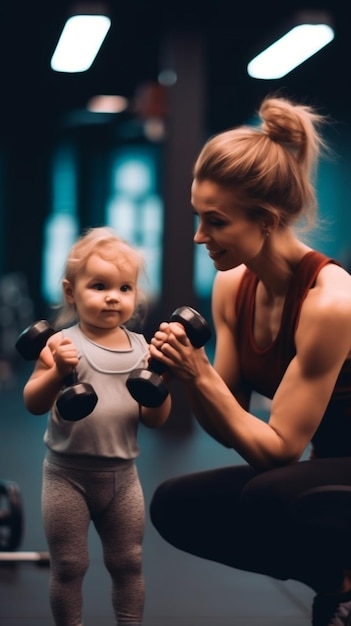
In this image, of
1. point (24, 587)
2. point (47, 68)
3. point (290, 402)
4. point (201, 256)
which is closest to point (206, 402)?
point (290, 402)

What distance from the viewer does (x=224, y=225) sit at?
1.89m

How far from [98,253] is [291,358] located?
45 centimetres

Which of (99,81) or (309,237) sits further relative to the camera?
(99,81)

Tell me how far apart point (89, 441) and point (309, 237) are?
70cm

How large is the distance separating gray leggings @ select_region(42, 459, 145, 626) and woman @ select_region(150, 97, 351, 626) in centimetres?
21

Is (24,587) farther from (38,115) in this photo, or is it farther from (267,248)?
(38,115)

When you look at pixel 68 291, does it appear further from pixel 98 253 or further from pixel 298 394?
pixel 298 394

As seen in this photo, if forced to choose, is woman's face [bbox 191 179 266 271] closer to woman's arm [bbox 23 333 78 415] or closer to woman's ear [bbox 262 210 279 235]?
woman's ear [bbox 262 210 279 235]

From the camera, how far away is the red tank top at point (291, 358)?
6.34 feet

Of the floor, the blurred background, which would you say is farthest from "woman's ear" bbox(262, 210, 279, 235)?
the floor

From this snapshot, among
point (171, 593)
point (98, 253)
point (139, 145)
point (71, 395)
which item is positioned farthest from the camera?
point (139, 145)

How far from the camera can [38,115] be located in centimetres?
1198

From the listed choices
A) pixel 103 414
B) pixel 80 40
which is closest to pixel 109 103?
pixel 80 40

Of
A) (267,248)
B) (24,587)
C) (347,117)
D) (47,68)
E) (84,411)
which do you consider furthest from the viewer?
(347,117)
